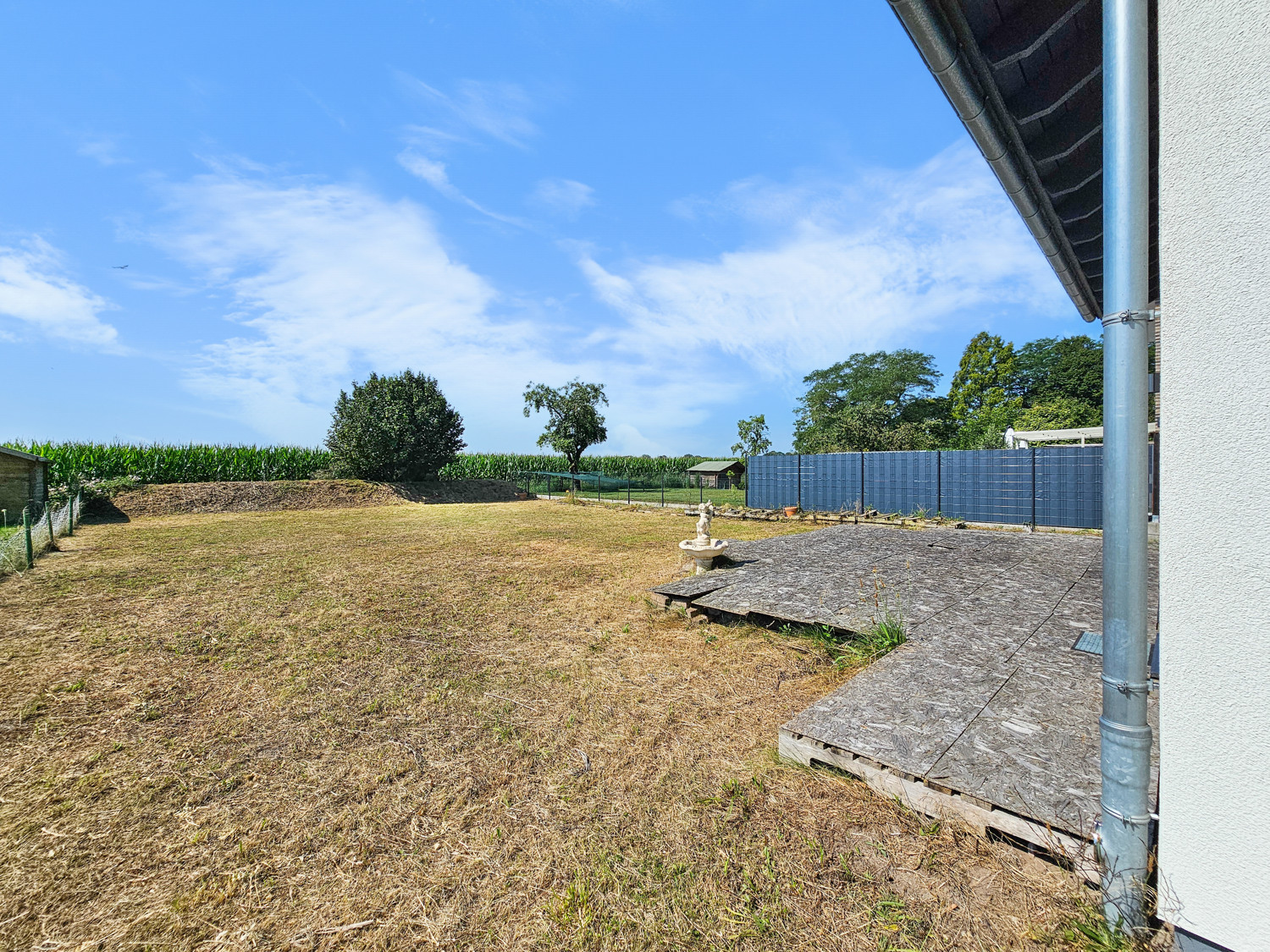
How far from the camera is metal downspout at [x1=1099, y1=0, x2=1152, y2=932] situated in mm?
1538

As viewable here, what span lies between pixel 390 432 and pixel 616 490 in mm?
13237

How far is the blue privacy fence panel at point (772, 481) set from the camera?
55.2 feet

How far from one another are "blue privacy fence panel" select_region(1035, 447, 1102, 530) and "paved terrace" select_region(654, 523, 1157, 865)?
6.68 meters

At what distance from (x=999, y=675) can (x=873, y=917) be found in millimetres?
2174

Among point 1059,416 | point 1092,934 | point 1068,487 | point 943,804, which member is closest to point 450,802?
point 943,804

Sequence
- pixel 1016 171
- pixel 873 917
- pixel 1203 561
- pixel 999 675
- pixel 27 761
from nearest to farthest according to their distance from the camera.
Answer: pixel 1203 561
pixel 873 917
pixel 1016 171
pixel 27 761
pixel 999 675

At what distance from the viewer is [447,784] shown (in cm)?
272

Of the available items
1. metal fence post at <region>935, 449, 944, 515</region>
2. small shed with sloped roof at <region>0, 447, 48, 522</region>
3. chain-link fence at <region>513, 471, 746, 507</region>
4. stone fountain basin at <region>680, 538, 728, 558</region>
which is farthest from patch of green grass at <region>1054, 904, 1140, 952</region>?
small shed with sloped roof at <region>0, 447, 48, 522</region>

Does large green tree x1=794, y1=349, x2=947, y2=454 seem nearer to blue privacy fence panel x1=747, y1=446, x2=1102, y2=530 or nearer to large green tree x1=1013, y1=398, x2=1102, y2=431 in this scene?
large green tree x1=1013, y1=398, x2=1102, y2=431

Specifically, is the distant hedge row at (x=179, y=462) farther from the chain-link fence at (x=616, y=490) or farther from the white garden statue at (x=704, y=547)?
the white garden statue at (x=704, y=547)

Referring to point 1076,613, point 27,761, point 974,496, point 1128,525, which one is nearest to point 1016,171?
point 1128,525

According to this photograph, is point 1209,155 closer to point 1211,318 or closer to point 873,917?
point 1211,318

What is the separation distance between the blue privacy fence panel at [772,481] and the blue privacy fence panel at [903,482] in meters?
2.35

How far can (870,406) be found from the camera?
113 ft
